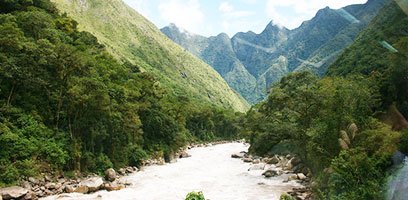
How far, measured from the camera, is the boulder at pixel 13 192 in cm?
1737

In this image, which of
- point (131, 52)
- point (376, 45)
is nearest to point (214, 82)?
point (131, 52)

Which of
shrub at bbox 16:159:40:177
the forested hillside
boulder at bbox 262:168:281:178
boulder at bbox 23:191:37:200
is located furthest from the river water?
the forested hillside

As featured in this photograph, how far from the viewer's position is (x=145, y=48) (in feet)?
521

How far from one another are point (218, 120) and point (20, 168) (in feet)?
273

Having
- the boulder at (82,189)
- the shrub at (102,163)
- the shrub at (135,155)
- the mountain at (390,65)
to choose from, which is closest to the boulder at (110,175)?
the shrub at (102,163)

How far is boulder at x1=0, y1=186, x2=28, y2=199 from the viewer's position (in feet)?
57.0

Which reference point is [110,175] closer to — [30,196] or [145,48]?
[30,196]

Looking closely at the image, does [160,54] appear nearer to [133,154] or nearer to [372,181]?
[133,154]

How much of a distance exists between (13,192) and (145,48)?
148m

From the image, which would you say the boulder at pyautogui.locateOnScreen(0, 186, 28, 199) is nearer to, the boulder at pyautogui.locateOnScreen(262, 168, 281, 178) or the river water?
the river water

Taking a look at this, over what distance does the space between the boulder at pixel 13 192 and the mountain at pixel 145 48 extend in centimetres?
11112

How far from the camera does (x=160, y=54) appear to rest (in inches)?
6585

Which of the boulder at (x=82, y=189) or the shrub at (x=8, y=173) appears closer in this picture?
the shrub at (x=8, y=173)

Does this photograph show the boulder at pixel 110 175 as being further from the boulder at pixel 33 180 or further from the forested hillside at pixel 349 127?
the forested hillside at pixel 349 127
